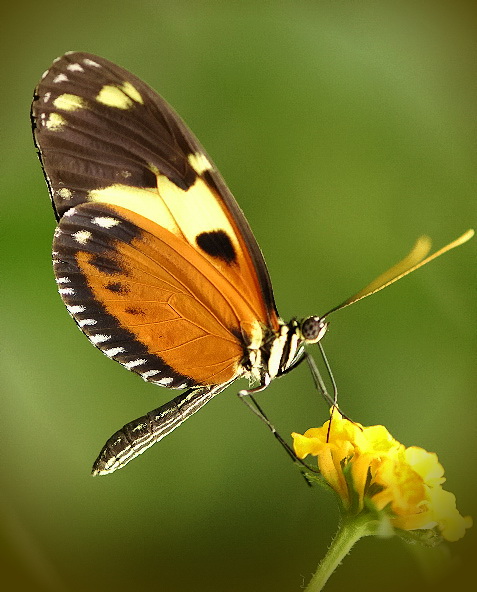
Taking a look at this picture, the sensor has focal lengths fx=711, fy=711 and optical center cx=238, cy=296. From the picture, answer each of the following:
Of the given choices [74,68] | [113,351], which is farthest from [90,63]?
[113,351]

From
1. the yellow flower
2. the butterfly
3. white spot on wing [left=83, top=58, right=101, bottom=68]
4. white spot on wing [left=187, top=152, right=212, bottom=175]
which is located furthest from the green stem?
white spot on wing [left=83, top=58, right=101, bottom=68]

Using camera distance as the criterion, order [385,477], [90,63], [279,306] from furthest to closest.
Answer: [279,306]
[90,63]
[385,477]

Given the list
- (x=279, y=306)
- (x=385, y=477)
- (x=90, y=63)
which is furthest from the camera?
(x=279, y=306)

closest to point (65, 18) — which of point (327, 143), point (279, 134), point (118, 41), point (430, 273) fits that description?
point (118, 41)

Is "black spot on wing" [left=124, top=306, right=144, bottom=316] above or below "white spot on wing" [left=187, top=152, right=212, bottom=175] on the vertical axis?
below

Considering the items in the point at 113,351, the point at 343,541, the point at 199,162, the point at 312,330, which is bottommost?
the point at 343,541

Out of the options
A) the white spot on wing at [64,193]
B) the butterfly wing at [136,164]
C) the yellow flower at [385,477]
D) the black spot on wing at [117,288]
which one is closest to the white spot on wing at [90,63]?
the butterfly wing at [136,164]

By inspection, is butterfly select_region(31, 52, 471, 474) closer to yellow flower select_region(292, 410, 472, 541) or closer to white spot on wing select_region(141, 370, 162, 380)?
white spot on wing select_region(141, 370, 162, 380)

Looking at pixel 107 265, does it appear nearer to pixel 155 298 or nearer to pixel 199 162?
pixel 155 298
